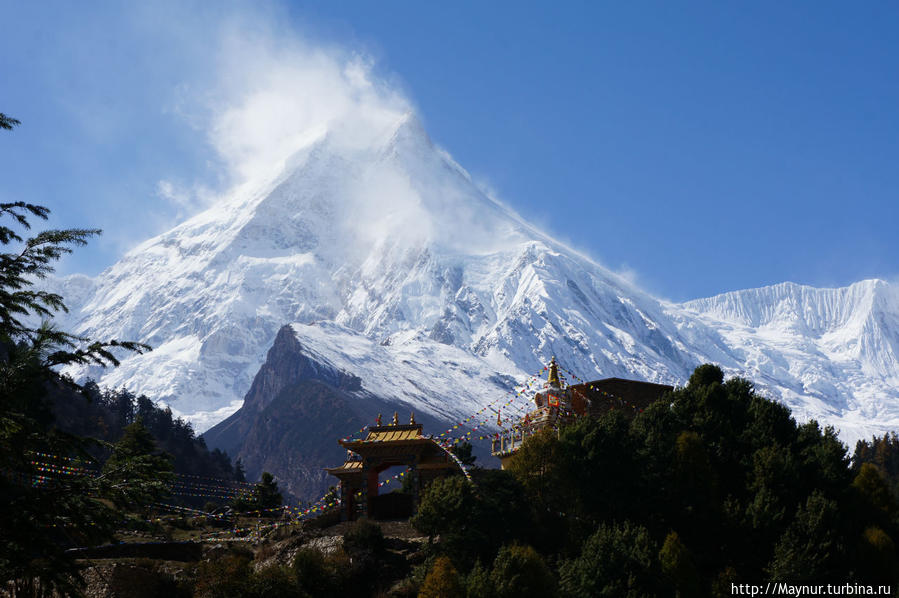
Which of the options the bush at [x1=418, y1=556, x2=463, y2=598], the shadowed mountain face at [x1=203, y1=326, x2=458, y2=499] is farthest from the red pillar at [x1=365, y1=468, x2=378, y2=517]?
the shadowed mountain face at [x1=203, y1=326, x2=458, y2=499]

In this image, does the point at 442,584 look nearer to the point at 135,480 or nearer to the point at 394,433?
the point at 394,433

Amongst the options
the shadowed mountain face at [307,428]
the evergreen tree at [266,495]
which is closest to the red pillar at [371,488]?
the evergreen tree at [266,495]

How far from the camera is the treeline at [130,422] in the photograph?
95.6 m

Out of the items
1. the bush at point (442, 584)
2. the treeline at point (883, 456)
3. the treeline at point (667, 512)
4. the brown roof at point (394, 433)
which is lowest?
the bush at point (442, 584)

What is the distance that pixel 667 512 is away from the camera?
118 ft

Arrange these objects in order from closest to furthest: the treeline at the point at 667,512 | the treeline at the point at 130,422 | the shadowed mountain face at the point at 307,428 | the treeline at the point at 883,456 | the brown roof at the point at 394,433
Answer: the treeline at the point at 667,512 → the brown roof at the point at 394,433 → the treeline at the point at 883,456 → the treeline at the point at 130,422 → the shadowed mountain face at the point at 307,428

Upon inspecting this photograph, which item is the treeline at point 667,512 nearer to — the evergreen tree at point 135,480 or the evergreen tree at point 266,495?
the evergreen tree at point 135,480

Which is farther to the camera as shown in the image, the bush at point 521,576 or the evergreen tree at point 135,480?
the bush at point 521,576

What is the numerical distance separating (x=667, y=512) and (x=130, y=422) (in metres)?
87.9

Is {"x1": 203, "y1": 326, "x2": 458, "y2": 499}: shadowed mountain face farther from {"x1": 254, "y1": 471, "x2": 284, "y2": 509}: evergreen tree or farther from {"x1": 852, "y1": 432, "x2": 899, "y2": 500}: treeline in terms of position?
{"x1": 254, "y1": 471, "x2": 284, "y2": 509}: evergreen tree

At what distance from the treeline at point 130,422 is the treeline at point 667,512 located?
63.7 metres

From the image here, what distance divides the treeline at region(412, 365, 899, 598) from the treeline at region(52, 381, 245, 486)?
63685 mm

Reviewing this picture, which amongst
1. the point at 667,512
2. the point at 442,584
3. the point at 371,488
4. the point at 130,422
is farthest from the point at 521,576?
the point at 130,422

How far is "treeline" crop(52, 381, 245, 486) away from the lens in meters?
95.6
